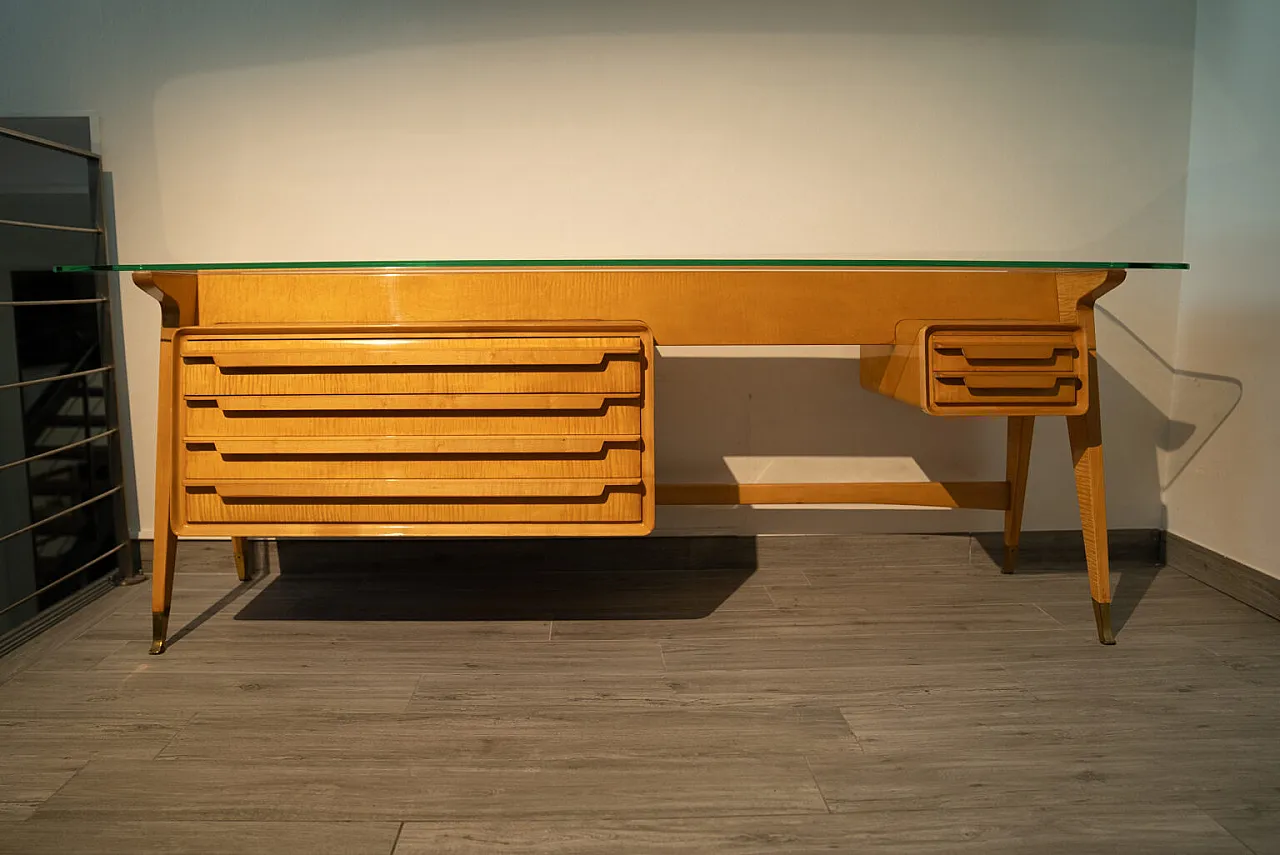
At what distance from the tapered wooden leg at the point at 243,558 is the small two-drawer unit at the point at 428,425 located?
0.64 metres

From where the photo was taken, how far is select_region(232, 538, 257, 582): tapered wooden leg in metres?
2.23

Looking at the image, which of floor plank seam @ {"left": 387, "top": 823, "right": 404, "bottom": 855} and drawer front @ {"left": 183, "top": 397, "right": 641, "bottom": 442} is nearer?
floor plank seam @ {"left": 387, "top": 823, "right": 404, "bottom": 855}

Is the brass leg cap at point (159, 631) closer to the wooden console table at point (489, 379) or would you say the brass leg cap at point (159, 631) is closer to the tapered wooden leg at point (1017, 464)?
the wooden console table at point (489, 379)

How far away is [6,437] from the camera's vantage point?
2.81m

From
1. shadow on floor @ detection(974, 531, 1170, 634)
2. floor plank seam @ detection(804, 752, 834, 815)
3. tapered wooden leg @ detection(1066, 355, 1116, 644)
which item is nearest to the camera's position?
floor plank seam @ detection(804, 752, 834, 815)

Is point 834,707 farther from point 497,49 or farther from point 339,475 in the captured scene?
point 497,49

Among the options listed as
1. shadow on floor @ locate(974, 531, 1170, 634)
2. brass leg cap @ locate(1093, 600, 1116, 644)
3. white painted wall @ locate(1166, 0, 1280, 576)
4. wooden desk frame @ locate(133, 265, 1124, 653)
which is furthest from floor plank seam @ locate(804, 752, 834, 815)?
white painted wall @ locate(1166, 0, 1280, 576)

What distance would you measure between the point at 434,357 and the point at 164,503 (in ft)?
2.04

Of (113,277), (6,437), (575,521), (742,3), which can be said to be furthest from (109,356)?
(742,3)

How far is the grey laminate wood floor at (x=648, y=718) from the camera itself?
1.16 meters

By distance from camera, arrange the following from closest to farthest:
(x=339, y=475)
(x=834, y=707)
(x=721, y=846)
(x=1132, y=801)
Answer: (x=721, y=846), (x=1132, y=801), (x=834, y=707), (x=339, y=475)

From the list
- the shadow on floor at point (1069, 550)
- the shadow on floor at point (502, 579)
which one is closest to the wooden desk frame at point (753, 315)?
Answer: the shadow on floor at point (502, 579)

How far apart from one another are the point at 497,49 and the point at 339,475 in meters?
1.19

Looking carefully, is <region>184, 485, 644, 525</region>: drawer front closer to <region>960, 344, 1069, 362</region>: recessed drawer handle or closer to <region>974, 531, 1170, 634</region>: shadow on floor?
<region>960, 344, 1069, 362</region>: recessed drawer handle
